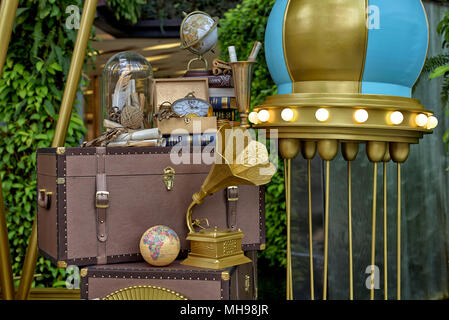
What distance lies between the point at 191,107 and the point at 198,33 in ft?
1.29

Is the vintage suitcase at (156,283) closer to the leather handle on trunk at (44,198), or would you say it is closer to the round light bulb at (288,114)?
the leather handle on trunk at (44,198)

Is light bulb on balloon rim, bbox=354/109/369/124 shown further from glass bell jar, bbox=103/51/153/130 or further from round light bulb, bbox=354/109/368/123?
glass bell jar, bbox=103/51/153/130

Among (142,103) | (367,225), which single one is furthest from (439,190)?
(142,103)

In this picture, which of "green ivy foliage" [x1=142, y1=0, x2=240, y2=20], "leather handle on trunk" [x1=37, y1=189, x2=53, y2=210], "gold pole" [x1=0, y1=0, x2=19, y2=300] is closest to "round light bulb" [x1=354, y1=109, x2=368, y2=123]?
"leather handle on trunk" [x1=37, y1=189, x2=53, y2=210]

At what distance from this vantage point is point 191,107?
2.02 m

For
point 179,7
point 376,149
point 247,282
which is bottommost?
point 247,282

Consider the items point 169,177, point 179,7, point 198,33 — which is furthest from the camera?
point 179,7

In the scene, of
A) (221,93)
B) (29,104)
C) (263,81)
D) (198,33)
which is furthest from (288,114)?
(263,81)

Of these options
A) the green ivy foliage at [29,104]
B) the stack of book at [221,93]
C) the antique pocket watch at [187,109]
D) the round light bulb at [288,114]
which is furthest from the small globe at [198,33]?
the green ivy foliage at [29,104]

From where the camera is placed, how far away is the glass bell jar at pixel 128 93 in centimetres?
208

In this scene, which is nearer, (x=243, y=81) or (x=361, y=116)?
(x=361, y=116)

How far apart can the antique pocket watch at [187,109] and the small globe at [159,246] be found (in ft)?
1.49

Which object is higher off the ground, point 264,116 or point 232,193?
point 264,116

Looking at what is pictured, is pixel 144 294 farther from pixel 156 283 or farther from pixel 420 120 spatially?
pixel 420 120
